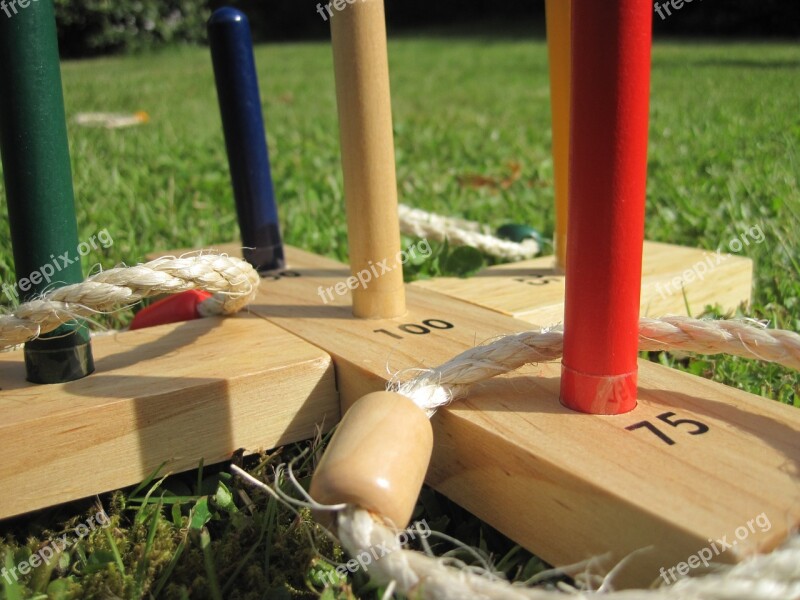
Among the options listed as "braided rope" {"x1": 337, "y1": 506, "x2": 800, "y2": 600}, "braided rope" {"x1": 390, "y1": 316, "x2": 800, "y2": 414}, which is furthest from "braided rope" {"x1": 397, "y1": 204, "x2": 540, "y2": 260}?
"braided rope" {"x1": 337, "y1": 506, "x2": 800, "y2": 600}

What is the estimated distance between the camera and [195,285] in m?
1.17

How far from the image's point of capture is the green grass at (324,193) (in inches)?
40.1

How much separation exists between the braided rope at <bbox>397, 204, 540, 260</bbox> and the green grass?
1.06 feet

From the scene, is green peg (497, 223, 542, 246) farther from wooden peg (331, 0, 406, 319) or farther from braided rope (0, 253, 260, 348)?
braided rope (0, 253, 260, 348)

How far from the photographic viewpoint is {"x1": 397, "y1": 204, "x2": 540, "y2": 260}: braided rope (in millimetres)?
1943

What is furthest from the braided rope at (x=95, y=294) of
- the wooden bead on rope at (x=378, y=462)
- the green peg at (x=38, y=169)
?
the wooden bead on rope at (x=378, y=462)

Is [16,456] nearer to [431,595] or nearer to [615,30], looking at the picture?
[431,595]

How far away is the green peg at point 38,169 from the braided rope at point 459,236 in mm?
978

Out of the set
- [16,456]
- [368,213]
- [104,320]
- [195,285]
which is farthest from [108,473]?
[104,320]

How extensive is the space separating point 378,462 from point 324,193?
2.07m

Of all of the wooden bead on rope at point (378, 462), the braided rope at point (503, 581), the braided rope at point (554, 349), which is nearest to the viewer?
the braided rope at point (503, 581)

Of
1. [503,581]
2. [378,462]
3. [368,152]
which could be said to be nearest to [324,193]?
[368,152]

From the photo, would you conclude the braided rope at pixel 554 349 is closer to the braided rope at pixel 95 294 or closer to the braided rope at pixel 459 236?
the braided rope at pixel 95 294

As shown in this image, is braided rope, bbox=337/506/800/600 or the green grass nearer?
braided rope, bbox=337/506/800/600
